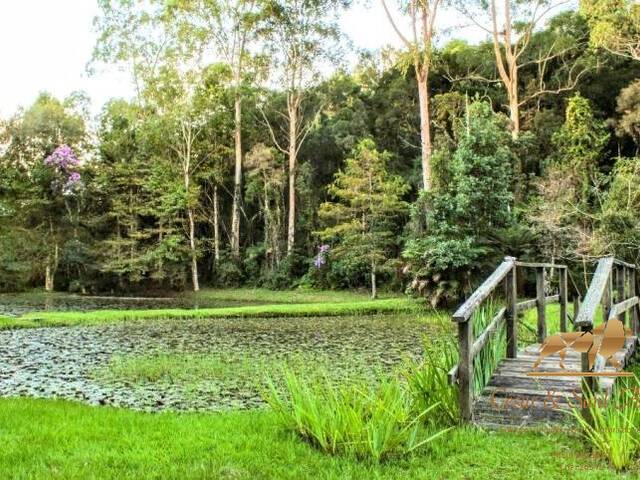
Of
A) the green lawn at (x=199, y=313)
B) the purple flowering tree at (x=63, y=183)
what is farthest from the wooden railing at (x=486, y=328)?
the purple flowering tree at (x=63, y=183)

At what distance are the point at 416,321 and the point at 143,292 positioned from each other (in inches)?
659

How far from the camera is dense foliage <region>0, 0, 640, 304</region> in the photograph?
70.6 ft

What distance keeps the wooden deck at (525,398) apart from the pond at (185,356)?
6.36 ft

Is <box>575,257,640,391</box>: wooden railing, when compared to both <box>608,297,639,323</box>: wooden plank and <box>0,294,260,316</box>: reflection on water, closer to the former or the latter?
<box>608,297,639,323</box>: wooden plank

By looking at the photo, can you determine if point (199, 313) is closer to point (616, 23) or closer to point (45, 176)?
point (616, 23)

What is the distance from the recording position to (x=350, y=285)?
75.5 feet

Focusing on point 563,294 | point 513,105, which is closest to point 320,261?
point 513,105

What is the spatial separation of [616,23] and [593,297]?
48.6ft

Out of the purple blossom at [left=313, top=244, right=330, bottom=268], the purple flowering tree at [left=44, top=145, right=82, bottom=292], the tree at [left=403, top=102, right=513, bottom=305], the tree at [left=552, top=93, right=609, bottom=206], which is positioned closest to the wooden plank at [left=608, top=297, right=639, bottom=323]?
the tree at [left=403, top=102, right=513, bottom=305]

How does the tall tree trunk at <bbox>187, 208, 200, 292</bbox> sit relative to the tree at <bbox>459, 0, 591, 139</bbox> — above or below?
below

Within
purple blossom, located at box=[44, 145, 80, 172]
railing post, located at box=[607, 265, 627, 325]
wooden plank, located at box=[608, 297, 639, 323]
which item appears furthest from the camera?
purple blossom, located at box=[44, 145, 80, 172]

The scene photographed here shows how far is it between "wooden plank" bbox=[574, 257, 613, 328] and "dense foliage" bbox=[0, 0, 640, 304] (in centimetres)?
1549

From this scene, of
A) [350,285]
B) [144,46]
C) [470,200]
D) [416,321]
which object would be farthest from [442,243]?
[144,46]

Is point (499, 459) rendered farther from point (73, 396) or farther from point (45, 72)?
point (45, 72)
